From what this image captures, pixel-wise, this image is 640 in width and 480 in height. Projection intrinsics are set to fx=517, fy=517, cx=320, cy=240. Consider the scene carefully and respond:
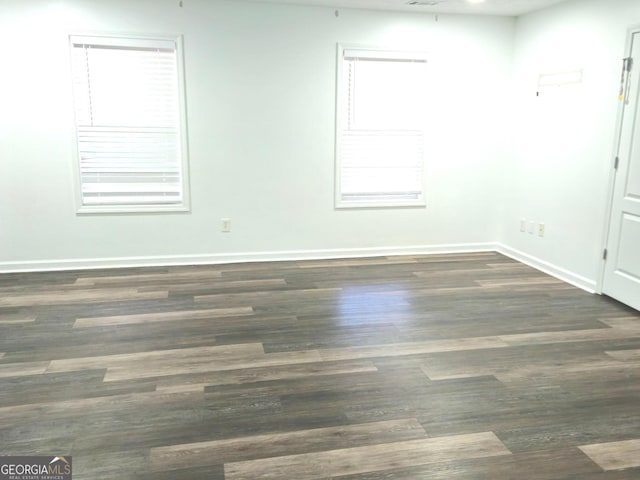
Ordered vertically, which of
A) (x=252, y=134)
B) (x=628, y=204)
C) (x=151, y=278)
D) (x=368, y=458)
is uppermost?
(x=252, y=134)

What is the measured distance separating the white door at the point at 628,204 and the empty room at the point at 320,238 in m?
0.02

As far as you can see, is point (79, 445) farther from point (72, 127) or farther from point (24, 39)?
point (24, 39)

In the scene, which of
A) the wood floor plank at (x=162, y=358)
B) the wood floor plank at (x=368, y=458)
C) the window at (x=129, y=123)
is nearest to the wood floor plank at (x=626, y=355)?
the wood floor plank at (x=368, y=458)

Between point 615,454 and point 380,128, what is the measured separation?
3894 millimetres

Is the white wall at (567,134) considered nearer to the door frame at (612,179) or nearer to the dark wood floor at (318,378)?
the door frame at (612,179)

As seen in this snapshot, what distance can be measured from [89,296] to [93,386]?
1626mm

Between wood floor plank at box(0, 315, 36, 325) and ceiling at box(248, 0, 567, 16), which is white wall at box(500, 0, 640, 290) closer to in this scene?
ceiling at box(248, 0, 567, 16)

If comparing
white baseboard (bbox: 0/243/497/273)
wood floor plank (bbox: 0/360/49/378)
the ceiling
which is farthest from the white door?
wood floor plank (bbox: 0/360/49/378)

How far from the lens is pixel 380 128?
17.9 ft

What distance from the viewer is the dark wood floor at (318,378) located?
7.34ft

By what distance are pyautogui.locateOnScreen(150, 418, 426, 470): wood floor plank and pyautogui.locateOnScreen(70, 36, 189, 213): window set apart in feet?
10.7

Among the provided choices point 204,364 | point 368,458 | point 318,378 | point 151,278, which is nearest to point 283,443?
point 368,458

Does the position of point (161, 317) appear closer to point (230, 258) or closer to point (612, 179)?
point (230, 258)

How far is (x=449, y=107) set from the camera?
5543mm
